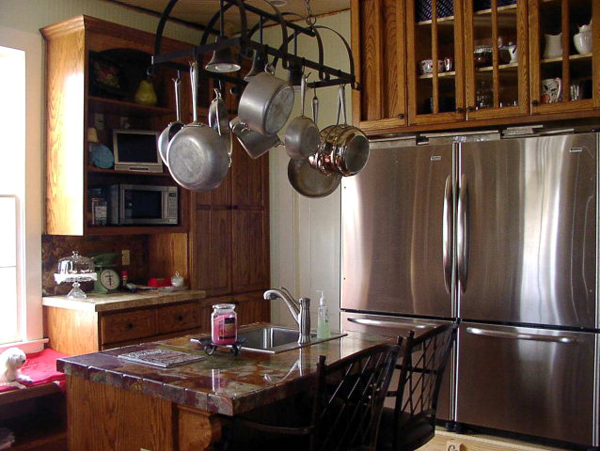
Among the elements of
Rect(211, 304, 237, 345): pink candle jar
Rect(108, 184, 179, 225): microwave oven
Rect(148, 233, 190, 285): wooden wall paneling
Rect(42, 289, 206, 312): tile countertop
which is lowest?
Rect(42, 289, 206, 312): tile countertop

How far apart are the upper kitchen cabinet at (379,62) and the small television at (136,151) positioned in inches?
53.3

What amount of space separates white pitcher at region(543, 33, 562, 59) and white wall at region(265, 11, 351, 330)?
1.47 m

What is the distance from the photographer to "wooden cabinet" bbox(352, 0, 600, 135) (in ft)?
10.4

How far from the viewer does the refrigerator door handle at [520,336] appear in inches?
116

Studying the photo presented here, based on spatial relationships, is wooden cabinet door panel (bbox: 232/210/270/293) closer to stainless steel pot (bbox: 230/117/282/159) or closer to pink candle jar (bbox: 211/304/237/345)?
stainless steel pot (bbox: 230/117/282/159)

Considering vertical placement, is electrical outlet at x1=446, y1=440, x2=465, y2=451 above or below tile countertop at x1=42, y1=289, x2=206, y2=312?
below

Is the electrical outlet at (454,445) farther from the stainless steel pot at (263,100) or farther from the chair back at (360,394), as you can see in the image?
the stainless steel pot at (263,100)

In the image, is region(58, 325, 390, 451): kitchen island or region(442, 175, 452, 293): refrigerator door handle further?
→ region(442, 175, 452, 293): refrigerator door handle

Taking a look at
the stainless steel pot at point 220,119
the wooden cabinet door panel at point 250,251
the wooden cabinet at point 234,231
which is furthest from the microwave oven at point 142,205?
the stainless steel pot at point 220,119

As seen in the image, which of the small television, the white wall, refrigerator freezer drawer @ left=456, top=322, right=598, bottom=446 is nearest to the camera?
refrigerator freezer drawer @ left=456, top=322, right=598, bottom=446

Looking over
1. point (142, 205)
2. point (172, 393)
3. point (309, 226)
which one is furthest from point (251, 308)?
point (172, 393)

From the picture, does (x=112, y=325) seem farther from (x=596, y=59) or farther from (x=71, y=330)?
(x=596, y=59)

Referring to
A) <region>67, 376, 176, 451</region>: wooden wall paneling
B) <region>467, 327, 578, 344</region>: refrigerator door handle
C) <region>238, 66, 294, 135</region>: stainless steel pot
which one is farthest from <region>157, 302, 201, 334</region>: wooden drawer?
<region>238, 66, 294, 135</region>: stainless steel pot

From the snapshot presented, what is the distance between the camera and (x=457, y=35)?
3.40 meters
